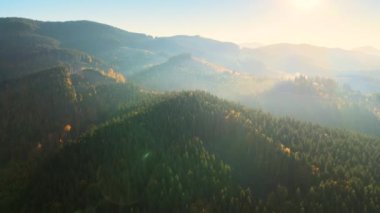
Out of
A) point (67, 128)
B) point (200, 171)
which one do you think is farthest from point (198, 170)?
point (67, 128)

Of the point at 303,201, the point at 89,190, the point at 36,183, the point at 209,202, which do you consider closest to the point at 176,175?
the point at 209,202

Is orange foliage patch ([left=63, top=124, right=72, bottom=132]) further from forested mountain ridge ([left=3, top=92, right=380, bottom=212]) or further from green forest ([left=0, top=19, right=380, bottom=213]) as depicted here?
forested mountain ridge ([left=3, top=92, right=380, bottom=212])

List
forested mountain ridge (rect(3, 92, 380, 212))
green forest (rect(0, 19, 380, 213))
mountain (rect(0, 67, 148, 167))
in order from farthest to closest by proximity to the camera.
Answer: mountain (rect(0, 67, 148, 167)) → green forest (rect(0, 19, 380, 213)) → forested mountain ridge (rect(3, 92, 380, 212))

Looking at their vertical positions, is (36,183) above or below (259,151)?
below

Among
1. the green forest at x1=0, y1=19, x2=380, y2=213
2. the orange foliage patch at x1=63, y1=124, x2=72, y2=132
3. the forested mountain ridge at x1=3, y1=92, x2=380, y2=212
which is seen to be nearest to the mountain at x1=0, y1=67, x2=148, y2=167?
the orange foliage patch at x1=63, y1=124, x2=72, y2=132

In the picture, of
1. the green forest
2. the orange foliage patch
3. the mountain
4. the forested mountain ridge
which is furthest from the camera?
the orange foliage patch

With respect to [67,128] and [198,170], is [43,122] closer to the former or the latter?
[67,128]

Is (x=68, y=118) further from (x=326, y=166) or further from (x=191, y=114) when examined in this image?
(x=326, y=166)

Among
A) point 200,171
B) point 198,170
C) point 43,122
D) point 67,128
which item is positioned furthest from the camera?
point 43,122

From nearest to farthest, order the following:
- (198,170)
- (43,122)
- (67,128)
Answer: (198,170) → (67,128) → (43,122)
